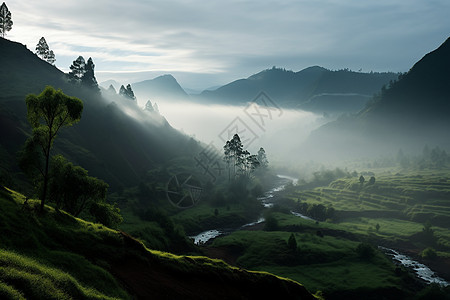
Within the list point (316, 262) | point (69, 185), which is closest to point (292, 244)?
point (316, 262)

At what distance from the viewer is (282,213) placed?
178125 mm

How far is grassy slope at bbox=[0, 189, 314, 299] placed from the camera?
2345cm

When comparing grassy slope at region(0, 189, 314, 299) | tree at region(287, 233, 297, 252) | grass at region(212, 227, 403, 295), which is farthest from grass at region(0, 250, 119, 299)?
tree at region(287, 233, 297, 252)

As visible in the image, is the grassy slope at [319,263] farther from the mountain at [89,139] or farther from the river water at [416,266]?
the mountain at [89,139]

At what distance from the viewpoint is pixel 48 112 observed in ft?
119

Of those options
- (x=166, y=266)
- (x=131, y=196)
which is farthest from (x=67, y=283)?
(x=131, y=196)

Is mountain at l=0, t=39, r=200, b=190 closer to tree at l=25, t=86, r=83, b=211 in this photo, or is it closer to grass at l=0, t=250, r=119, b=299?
tree at l=25, t=86, r=83, b=211

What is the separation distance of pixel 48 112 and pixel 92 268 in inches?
786

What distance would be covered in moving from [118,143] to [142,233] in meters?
107

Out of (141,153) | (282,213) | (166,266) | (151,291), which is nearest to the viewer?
(151,291)

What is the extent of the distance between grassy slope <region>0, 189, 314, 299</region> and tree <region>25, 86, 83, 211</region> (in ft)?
16.4

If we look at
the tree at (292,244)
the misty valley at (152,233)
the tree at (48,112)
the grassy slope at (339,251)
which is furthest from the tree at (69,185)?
the tree at (292,244)

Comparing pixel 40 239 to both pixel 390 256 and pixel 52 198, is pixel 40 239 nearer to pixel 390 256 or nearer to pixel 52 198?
pixel 52 198

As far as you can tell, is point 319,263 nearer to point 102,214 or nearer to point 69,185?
point 102,214
